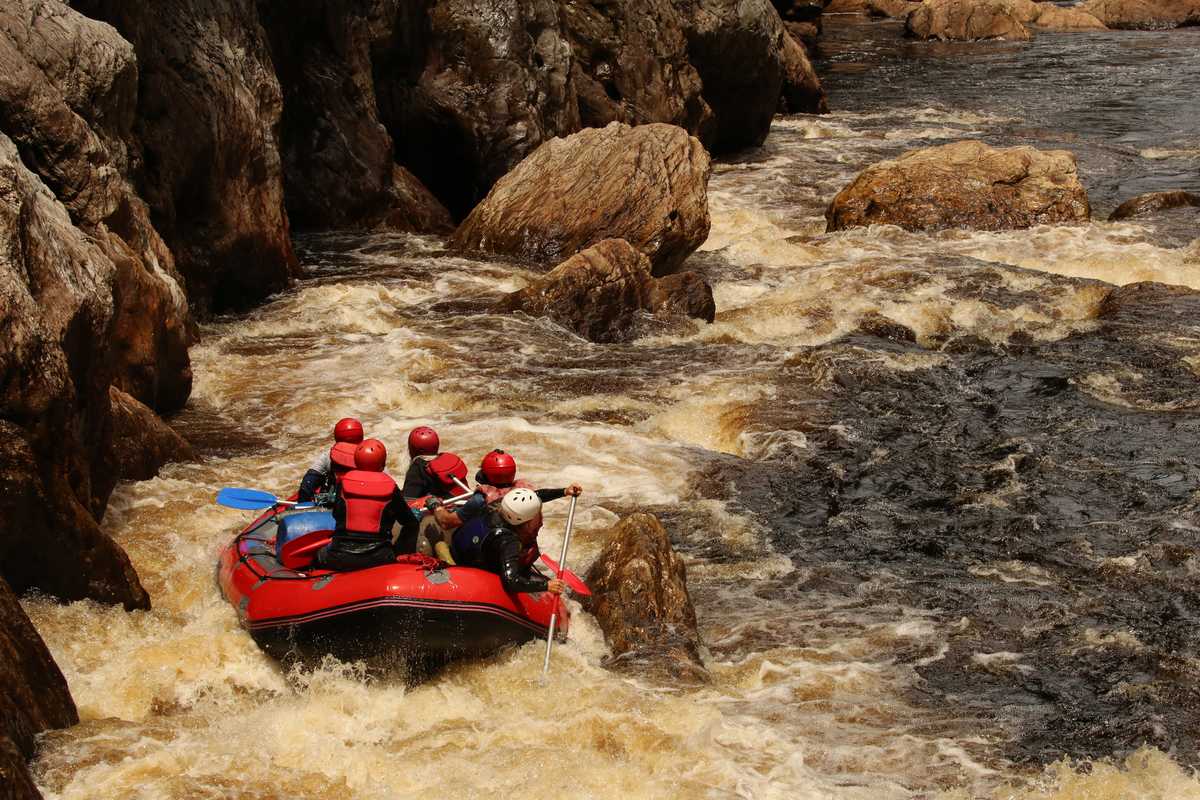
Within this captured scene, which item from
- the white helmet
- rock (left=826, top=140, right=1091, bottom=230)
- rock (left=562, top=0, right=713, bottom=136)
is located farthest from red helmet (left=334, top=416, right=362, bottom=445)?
rock (left=562, top=0, right=713, bottom=136)

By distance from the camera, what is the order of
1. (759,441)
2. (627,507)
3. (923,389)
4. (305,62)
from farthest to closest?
(305,62)
(923,389)
(759,441)
(627,507)

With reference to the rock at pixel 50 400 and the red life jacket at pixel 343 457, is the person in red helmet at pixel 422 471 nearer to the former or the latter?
the red life jacket at pixel 343 457

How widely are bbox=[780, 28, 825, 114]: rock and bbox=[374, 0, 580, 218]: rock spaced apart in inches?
439

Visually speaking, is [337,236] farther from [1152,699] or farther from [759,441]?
[1152,699]

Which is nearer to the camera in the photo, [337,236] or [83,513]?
[83,513]

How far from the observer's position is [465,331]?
14.8 m

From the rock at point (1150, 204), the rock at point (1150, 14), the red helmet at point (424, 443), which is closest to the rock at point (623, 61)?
the rock at point (1150, 204)

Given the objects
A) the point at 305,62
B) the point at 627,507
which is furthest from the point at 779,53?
the point at 627,507

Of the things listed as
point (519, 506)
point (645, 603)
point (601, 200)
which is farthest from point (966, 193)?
point (519, 506)

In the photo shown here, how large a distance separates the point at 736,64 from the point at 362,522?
64.5 feet

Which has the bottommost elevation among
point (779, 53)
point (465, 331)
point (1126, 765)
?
point (1126, 765)

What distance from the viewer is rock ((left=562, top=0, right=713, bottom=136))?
2303cm

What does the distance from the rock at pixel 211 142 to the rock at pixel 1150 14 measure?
121 ft

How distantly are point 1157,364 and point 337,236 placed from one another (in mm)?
10696
